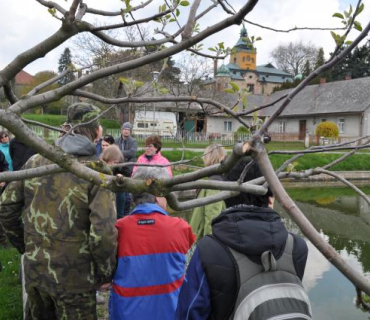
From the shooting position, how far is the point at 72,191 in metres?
2.51

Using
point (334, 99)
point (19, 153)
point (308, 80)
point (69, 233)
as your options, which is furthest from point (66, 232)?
point (334, 99)

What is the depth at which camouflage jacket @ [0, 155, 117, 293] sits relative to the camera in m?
2.51

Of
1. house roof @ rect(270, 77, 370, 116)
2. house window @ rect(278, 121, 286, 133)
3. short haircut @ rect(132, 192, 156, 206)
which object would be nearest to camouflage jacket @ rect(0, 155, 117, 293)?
short haircut @ rect(132, 192, 156, 206)

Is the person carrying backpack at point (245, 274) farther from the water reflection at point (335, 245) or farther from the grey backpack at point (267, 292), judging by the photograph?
the water reflection at point (335, 245)

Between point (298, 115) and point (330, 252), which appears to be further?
point (298, 115)

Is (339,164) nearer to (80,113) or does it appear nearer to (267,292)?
(80,113)

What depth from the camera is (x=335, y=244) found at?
843cm

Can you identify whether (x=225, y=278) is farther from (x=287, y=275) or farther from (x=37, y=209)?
(x=37, y=209)

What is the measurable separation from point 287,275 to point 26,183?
180 centimetres

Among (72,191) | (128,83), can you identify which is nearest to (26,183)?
(72,191)

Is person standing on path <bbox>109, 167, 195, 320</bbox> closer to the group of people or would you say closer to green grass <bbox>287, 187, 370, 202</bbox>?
the group of people

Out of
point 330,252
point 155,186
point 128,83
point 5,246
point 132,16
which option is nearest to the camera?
point 330,252

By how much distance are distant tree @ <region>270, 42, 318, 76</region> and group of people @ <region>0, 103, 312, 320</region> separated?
58931 mm

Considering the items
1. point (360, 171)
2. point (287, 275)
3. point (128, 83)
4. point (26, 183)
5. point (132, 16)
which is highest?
point (132, 16)
